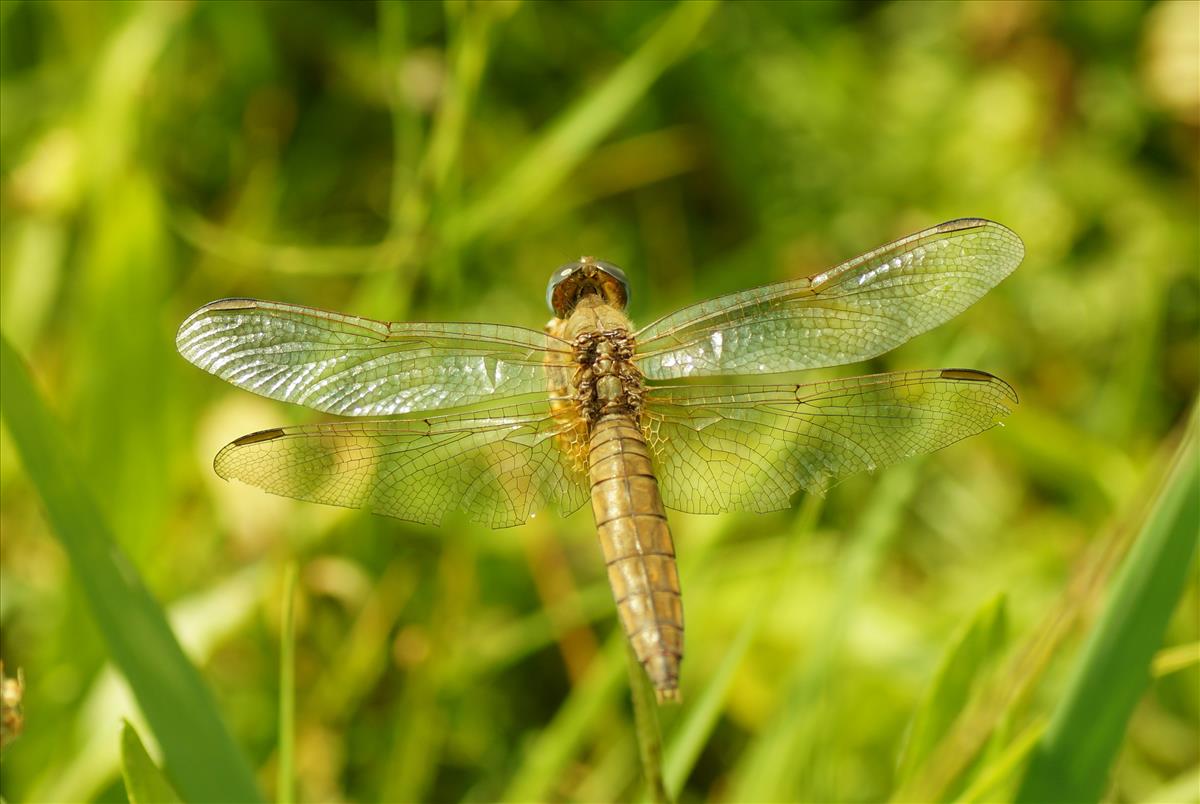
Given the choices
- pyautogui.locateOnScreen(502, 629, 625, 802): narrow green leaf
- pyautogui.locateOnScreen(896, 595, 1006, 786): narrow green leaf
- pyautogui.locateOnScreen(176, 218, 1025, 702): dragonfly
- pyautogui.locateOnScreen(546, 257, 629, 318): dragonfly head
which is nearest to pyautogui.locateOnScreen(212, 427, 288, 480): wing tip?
pyautogui.locateOnScreen(176, 218, 1025, 702): dragonfly

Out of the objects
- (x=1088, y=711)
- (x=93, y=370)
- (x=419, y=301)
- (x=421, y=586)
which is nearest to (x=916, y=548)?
(x=421, y=586)

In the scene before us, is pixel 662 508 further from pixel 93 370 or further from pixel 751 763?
pixel 93 370

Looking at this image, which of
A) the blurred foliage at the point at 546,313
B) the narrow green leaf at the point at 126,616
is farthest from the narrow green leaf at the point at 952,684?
the narrow green leaf at the point at 126,616

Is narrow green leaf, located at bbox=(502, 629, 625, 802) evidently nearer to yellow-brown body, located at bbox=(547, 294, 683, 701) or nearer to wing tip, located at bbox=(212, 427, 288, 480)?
yellow-brown body, located at bbox=(547, 294, 683, 701)

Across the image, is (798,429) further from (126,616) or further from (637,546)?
(126,616)

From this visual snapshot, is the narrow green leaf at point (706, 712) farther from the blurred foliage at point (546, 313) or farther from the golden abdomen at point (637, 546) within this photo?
the golden abdomen at point (637, 546)

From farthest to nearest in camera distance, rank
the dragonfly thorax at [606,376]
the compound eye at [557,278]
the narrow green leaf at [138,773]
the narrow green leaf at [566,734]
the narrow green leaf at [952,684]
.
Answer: the narrow green leaf at [566,734]
the compound eye at [557,278]
the dragonfly thorax at [606,376]
the narrow green leaf at [952,684]
the narrow green leaf at [138,773]

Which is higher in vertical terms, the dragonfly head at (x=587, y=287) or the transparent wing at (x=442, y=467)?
the dragonfly head at (x=587, y=287)
